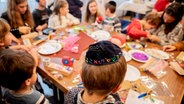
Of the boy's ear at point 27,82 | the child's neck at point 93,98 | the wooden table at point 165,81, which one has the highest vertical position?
the child's neck at point 93,98

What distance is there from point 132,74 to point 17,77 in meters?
0.80

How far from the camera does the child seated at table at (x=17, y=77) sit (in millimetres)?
1020

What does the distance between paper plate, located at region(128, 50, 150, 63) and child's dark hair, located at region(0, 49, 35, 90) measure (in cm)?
89

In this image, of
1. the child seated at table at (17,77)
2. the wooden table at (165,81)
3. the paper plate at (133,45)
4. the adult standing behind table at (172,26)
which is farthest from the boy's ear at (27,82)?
the adult standing behind table at (172,26)

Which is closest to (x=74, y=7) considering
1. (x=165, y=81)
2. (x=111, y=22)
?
(x=111, y=22)

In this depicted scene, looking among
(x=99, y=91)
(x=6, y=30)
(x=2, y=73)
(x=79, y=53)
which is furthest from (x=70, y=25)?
(x=99, y=91)

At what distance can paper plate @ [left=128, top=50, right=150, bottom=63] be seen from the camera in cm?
152

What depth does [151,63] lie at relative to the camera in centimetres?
Answer: 144

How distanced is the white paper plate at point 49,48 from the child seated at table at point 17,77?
44 cm

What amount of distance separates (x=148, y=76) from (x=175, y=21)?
1081 millimetres

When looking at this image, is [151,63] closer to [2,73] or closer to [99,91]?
[99,91]

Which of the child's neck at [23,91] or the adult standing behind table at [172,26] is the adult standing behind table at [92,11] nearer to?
the adult standing behind table at [172,26]

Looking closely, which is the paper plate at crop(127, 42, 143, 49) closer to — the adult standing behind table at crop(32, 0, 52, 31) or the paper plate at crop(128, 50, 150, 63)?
the paper plate at crop(128, 50, 150, 63)

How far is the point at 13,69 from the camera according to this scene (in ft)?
Result: 3.34
